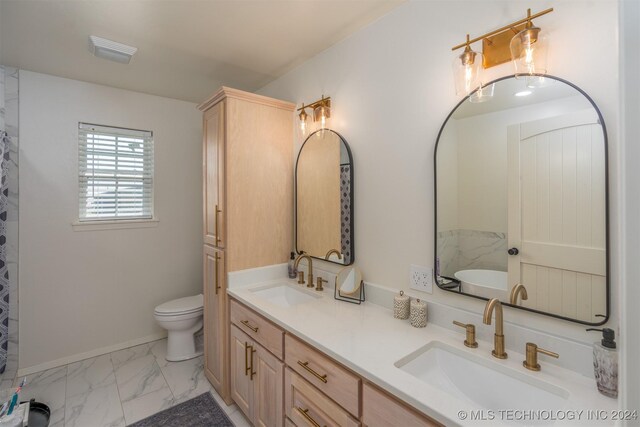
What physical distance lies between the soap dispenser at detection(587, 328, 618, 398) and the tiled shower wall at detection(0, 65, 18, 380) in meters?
3.62

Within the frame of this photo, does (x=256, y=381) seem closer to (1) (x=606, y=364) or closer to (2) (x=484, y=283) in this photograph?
(2) (x=484, y=283)

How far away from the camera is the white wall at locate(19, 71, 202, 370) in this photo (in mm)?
2500

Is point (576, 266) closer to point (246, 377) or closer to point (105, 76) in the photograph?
point (246, 377)

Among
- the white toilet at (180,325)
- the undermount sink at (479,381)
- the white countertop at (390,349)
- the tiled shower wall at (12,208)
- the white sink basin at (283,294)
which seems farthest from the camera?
the white toilet at (180,325)

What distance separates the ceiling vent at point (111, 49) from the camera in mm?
1965

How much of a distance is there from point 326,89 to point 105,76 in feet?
6.35

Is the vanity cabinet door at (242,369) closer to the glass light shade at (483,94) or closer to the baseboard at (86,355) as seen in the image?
the baseboard at (86,355)

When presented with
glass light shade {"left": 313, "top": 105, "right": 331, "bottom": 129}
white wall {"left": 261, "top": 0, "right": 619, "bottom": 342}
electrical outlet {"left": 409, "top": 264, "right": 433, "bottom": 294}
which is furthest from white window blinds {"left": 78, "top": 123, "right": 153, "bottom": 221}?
electrical outlet {"left": 409, "top": 264, "right": 433, "bottom": 294}

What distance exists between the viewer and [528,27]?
46.0 inches

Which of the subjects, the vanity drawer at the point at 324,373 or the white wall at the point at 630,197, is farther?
the vanity drawer at the point at 324,373

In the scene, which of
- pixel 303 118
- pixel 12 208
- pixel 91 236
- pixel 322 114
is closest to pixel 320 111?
pixel 322 114

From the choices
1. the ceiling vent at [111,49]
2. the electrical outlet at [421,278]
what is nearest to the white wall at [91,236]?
the ceiling vent at [111,49]

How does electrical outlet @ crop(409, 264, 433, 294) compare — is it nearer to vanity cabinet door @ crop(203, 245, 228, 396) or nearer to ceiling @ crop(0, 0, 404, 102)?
vanity cabinet door @ crop(203, 245, 228, 396)

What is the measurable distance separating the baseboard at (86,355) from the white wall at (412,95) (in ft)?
8.07
